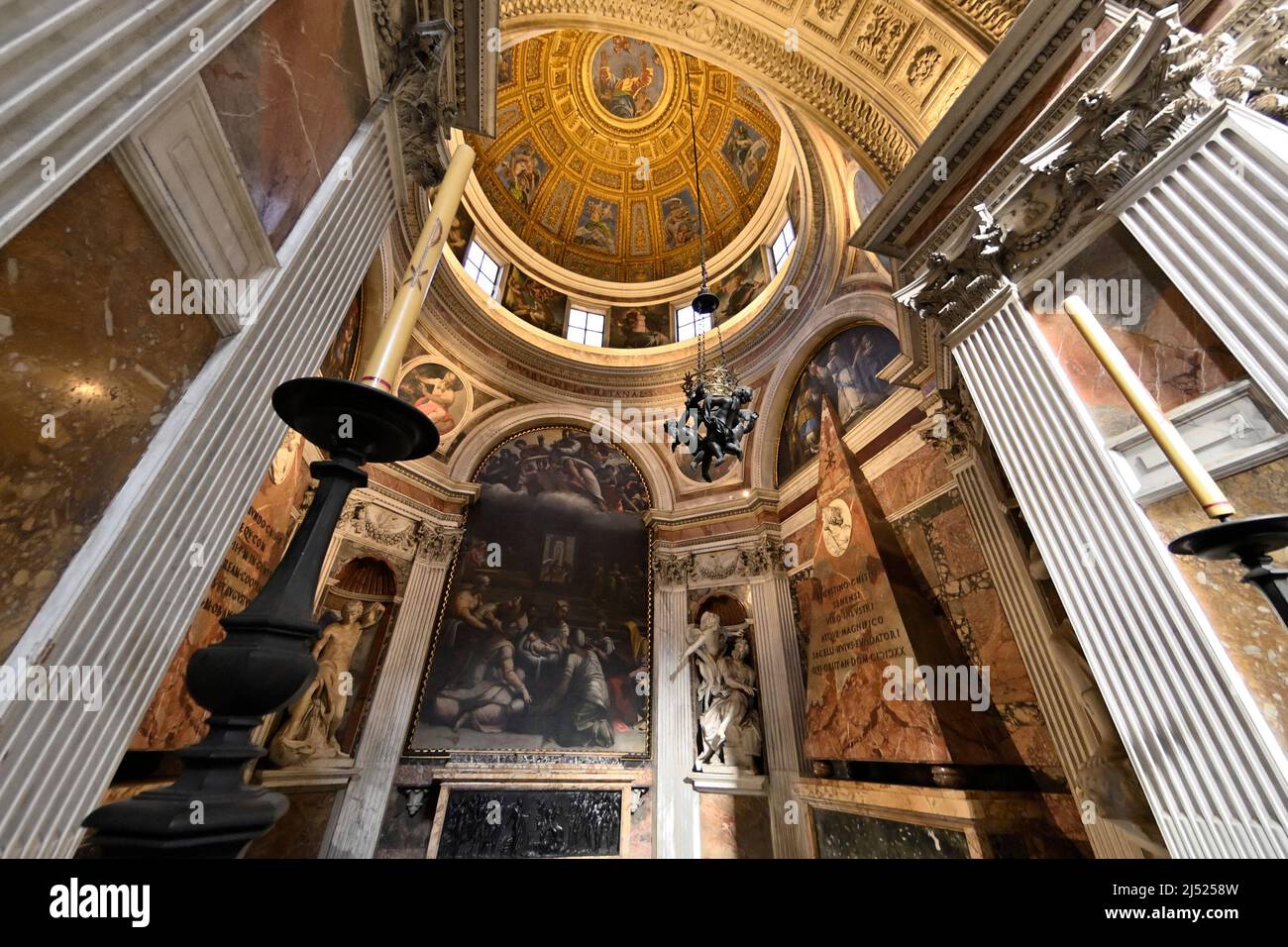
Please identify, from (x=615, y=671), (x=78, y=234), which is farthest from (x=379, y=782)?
(x=78, y=234)

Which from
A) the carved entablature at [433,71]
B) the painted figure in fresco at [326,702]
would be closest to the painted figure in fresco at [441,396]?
the painted figure in fresco at [326,702]

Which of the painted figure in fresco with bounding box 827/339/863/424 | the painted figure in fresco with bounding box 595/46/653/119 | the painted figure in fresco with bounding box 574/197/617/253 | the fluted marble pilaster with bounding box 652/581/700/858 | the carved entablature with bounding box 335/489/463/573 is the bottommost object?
the fluted marble pilaster with bounding box 652/581/700/858

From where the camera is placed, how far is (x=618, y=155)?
13125 millimetres

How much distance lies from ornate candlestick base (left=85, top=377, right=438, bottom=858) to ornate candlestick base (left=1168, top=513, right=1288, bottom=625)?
2.02 metres

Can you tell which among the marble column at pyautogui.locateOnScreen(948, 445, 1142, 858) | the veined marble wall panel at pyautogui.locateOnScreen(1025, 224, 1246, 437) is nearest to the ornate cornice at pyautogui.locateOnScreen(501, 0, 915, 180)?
the veined marble wall panel at pyautogui.locateOnScreen(1025, 224, 1246, 437)

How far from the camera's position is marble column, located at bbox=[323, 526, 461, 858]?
20.9ft

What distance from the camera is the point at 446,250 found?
9.12 m

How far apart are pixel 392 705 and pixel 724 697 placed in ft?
17.4

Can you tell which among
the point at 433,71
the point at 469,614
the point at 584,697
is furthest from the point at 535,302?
the point at 584,697

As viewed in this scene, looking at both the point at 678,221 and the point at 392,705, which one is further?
the point at 678,221

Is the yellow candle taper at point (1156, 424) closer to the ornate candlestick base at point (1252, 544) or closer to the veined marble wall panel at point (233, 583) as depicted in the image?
the ornate candlestick base at point (1252, 544)

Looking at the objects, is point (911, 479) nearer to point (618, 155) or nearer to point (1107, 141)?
point (1107, 141)

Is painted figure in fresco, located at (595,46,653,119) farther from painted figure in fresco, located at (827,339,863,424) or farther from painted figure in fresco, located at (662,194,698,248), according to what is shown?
painted figure in fresco, located at (827,339,863,424)

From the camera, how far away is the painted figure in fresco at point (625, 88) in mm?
12219
